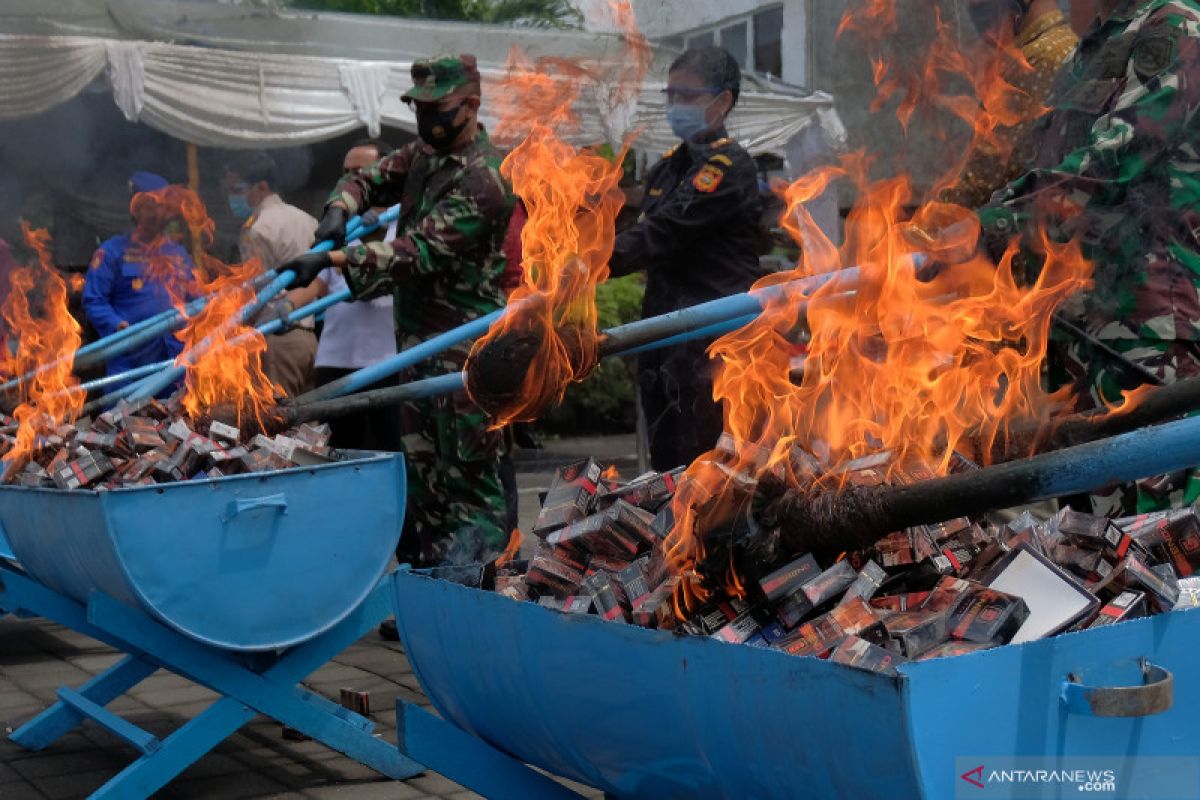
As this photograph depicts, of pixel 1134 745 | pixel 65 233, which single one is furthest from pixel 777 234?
pixel 65 233

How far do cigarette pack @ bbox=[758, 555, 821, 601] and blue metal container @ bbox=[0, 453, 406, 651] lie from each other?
1934mm

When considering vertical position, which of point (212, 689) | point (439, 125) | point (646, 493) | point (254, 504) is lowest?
point (212, 689)

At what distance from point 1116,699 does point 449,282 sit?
3688 mm

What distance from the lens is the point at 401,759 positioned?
13.3 feet

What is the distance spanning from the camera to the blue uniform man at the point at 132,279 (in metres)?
7.29

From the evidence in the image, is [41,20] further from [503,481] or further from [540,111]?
[540,111]

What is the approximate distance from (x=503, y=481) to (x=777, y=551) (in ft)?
10.8

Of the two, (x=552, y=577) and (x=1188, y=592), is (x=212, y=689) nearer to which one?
(x=552, y=577)

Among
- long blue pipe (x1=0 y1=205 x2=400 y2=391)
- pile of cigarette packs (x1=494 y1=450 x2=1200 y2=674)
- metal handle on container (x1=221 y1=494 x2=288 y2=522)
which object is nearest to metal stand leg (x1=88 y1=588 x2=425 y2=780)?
metal handle on container (x1=221 y1=494 x2=288 y2=522)

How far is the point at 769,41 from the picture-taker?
18.5 ft

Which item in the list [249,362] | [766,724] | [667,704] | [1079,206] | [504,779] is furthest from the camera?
[249,362]

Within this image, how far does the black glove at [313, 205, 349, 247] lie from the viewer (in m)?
5.11

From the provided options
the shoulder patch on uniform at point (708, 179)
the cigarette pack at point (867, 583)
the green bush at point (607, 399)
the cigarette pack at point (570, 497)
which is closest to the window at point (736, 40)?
the shoulder patch on uniform at point (708, 179)

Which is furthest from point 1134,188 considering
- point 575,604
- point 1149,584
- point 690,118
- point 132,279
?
point 132,279
